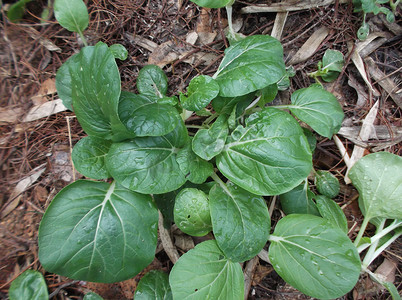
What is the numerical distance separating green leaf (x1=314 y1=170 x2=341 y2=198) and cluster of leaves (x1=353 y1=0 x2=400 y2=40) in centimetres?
108

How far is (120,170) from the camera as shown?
1.70 m

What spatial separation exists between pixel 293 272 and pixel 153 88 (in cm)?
147

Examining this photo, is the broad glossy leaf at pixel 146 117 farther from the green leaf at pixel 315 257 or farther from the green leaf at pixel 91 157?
the green leaf at pixel 315 257

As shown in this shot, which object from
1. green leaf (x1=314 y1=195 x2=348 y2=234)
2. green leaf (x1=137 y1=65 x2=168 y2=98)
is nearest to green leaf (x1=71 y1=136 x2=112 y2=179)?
green leaf (x1=137 y1=65 x2=168 y2=98)

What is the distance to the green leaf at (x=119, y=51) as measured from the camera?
2.19m

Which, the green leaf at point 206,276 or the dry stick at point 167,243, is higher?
the green leaf at point 206,276

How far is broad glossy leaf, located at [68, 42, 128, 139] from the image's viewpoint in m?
1.55

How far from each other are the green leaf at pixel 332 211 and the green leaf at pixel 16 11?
2617 mm

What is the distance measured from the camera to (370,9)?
2.10 m

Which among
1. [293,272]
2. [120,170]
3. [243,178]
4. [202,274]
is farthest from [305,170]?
[120,170]

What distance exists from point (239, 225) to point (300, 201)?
21.7 inches

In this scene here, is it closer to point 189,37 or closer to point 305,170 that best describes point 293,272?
point 305,170

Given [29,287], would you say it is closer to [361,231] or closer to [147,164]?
[147,164]

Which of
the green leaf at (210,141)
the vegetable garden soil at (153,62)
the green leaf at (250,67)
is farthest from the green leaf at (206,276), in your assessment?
the green leaf at (250,67)
